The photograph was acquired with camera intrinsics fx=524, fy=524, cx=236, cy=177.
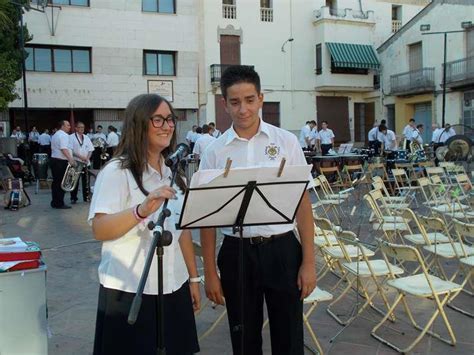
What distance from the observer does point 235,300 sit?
276 centimetres

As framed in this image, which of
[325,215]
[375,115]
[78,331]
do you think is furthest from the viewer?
[375,115]

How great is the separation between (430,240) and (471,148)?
427 inches

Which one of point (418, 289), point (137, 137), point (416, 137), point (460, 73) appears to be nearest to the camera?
point (137, 137)

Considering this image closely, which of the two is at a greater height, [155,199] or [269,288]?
[155,199]

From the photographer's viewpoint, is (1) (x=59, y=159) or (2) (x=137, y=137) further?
(1) (x=59, y=159)

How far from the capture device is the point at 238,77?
8.66 ft

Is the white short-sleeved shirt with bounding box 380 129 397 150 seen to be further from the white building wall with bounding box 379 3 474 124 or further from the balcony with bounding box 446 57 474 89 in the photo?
the white building wall with bounding box 379 3 474 124

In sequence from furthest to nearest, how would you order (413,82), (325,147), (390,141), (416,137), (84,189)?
(413,82)
(325,147)
(416,137)
(390,141)
(84,189)

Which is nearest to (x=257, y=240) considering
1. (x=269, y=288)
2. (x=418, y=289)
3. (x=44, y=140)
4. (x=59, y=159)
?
(x=269, y=288)

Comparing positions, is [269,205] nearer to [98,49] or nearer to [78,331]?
[78,331]

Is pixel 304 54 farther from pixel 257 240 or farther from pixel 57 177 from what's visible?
pixel 257 240

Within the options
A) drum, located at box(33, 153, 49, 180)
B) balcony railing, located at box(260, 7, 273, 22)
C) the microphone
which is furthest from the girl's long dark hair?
balcony railing, located at box(260, 7, 273, 22)

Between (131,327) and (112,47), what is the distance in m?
21.8

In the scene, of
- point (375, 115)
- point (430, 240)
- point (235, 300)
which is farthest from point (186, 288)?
point (375, 115)
